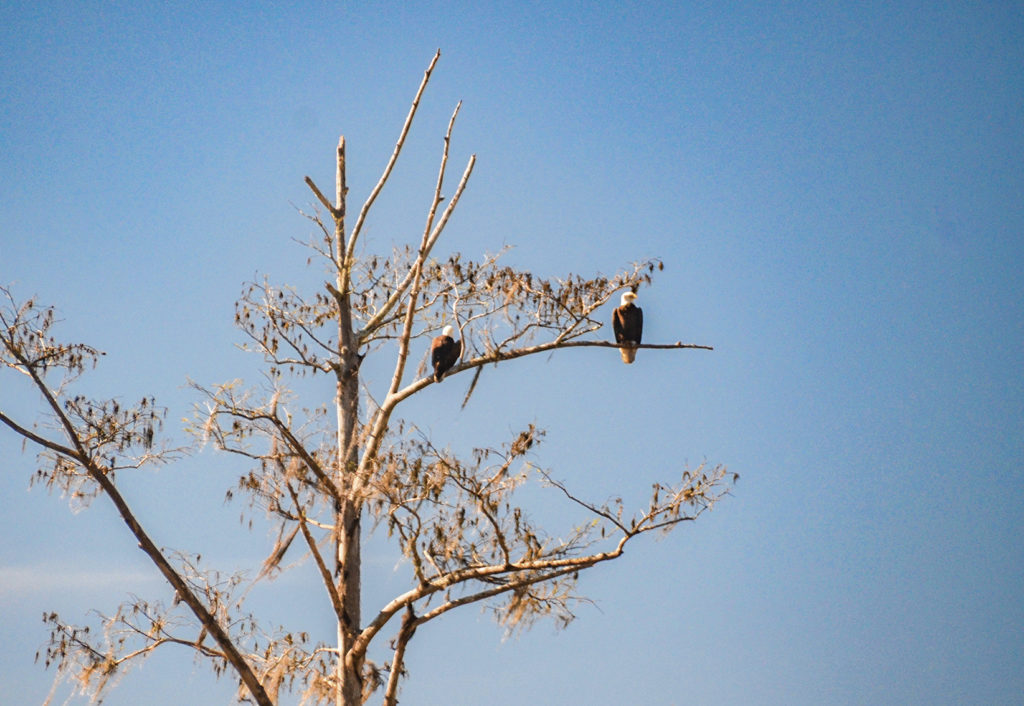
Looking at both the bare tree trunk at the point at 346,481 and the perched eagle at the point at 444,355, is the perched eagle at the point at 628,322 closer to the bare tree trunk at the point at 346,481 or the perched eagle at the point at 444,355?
the perched eagle at the point at 444,355

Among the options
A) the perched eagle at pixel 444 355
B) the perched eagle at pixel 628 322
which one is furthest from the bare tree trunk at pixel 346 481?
the perched eagle at pixel 628 322

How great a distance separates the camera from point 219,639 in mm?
7828

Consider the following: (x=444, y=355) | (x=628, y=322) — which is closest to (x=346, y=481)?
(x=444, y=355)

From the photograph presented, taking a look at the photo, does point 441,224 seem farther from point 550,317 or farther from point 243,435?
point 243,435

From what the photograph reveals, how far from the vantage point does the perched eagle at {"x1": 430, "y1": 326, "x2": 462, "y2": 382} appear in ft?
26.9

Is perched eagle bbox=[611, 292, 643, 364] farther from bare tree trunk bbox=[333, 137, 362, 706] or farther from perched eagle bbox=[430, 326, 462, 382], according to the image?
bare tree trunk bbox=[333, 137, 362, 706]

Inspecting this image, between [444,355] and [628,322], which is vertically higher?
[628,322]

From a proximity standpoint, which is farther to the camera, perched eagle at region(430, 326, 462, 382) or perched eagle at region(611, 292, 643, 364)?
perched eagle at region(611, 292, 643, 364)

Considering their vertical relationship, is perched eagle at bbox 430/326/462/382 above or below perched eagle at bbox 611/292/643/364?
below

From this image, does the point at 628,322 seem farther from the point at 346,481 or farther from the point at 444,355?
the point at 346,481

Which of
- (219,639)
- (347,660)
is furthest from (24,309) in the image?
(347,660)

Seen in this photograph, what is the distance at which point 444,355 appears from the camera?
324 inches

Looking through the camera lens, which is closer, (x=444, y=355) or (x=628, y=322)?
(x=444, y=355)

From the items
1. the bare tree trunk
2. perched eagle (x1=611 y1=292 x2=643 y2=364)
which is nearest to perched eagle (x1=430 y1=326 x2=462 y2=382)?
the bare tree trunk
